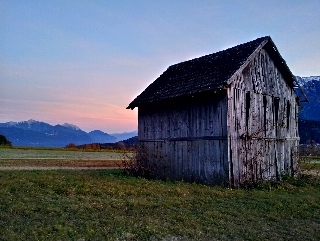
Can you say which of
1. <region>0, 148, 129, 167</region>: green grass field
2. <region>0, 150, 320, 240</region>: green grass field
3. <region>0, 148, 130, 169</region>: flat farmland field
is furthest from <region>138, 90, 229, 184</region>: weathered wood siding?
<region>0, 148, 129, 167</region>: green grass field

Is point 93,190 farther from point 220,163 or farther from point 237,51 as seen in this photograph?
point 237,51

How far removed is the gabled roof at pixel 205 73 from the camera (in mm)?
17594

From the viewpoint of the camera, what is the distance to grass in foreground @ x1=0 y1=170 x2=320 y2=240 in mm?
8128

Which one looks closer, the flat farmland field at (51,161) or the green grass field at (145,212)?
the green grass field at (145,212)

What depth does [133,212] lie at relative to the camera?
33.9 feet

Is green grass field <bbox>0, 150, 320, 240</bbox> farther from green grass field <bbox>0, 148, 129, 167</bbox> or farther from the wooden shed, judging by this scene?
green grass field <bbox>0, 148, 129, 167</bbox>

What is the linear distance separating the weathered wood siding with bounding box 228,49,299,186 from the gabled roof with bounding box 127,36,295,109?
56 cm

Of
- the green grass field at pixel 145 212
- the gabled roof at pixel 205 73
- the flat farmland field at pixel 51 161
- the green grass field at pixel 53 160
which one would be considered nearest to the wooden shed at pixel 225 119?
the gabled roof at pixel 205 73

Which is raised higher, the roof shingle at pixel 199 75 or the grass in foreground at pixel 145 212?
the roof shingle at pixel 199 75

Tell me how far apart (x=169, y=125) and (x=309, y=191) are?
8438mm

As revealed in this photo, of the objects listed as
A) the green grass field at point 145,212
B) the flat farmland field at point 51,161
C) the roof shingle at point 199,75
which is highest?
the roof shingle at point 199,75

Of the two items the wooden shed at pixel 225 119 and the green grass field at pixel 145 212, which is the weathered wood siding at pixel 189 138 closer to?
the wooden shed at pixel 225 119

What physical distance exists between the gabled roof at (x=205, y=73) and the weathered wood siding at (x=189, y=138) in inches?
25.3

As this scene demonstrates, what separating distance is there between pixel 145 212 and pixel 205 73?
10.9 metres
